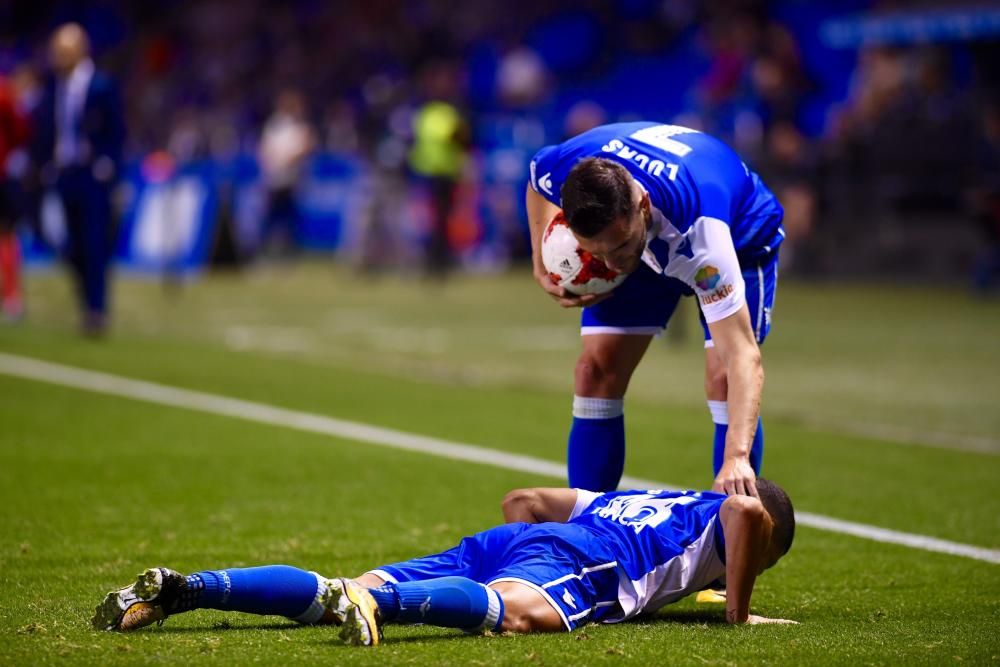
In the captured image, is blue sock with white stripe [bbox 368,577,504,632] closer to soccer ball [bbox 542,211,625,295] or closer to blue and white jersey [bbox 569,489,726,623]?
blue and white jersey [bbox 569,489,726,623]

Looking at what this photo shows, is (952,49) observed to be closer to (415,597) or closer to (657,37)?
(657,37)

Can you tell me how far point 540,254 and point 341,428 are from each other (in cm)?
410

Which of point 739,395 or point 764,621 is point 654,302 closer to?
point 739,395

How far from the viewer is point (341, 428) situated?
32.6 feet

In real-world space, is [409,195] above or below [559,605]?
above

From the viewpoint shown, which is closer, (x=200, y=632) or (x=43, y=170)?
(x=200, y=632)

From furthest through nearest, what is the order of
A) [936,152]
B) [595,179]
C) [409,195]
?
1. [409,195]
2. [936,152]
3. [595,179]

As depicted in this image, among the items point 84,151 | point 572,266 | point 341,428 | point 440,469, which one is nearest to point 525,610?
point 572,266

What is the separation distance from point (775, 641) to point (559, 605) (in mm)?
669

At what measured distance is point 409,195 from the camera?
25438mm

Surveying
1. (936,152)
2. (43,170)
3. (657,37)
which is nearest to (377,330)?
(43,170)

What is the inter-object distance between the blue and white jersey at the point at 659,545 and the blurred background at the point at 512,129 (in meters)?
10.2

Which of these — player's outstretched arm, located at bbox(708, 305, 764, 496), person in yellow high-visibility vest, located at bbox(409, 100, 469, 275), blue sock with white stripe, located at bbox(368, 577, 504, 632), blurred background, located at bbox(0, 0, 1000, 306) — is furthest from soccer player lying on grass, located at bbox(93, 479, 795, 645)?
person in yellow high-visibility vest, located at bbox(409, 100, 469, 275)

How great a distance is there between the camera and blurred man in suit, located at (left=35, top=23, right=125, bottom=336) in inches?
562
